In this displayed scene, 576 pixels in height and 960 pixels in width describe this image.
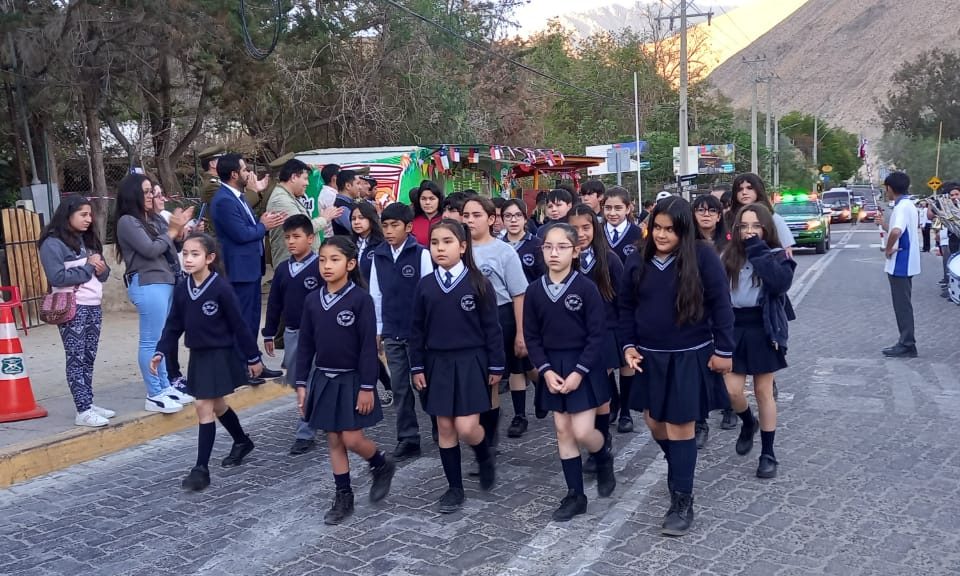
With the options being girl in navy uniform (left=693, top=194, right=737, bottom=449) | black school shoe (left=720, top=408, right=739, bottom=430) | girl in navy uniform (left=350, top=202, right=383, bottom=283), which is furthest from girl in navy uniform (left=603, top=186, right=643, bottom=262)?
girl in navy uniform (left=350, top=202, right=383, bottom=283)

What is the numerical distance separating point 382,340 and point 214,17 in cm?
904

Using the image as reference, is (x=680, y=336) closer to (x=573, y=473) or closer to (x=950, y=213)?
(x=573, y=473)

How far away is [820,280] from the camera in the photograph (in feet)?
57.4

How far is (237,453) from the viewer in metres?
6.22

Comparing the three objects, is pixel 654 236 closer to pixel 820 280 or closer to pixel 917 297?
pixel 917 297

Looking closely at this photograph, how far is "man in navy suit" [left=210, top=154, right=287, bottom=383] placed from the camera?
24.6 ft

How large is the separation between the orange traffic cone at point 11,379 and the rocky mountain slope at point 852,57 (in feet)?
464

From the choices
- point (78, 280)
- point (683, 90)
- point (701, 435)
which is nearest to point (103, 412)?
point (78, 280)

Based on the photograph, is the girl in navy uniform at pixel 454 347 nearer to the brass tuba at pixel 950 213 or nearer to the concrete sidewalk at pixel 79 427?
the concrete sidewalk at pixel 79 427

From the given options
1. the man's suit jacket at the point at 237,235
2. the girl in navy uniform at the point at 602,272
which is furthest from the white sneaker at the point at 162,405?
the girl in navy uniform at the point at 602,272

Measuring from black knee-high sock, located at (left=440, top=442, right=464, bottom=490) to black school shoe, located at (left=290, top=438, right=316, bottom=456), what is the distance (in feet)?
5.64

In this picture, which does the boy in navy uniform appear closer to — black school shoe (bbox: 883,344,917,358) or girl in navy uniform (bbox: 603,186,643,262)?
girl in navy uniform (bbox: 603,186,643,262)

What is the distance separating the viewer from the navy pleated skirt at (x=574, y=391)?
15.8 feet

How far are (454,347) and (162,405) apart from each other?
3427 millimetres
